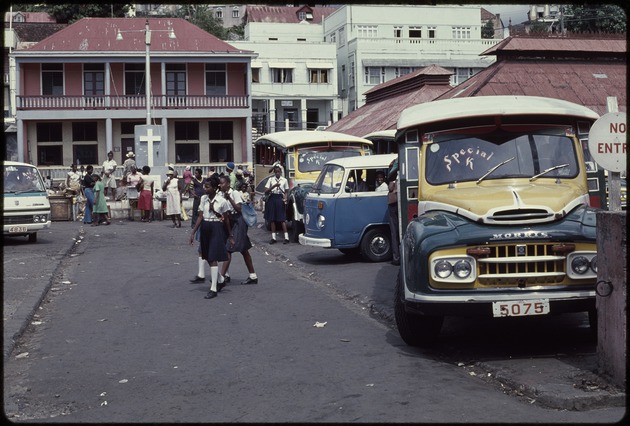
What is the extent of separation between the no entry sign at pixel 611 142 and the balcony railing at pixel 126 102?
43.5 m

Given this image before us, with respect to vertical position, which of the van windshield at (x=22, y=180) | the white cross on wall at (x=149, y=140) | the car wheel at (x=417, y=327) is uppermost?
the white cross on wall at (x=149, y=140)

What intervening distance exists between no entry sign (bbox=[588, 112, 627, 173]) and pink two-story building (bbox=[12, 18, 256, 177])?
42290 millimetres

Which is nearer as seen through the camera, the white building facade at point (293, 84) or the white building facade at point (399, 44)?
the white building facade at point (293, 84)

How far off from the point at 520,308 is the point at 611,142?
5.86 feet

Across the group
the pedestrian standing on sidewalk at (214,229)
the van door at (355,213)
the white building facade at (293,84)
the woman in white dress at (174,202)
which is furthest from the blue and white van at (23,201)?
the white building facade at (293,84)

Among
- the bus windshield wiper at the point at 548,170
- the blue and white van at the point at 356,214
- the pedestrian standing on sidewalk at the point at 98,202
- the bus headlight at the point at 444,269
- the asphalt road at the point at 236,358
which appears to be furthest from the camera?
the pedestrian standing on sidewalk at the point at 98,202

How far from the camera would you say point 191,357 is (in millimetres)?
9414

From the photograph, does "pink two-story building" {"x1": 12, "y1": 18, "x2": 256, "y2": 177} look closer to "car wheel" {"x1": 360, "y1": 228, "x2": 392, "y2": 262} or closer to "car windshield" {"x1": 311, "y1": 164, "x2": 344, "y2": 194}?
"car windshield" {"x1": 311, "y1": 164, "x2": 344, "y2": 194}

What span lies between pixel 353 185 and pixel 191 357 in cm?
914

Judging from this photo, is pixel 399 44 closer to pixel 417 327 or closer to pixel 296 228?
pixel 296 228

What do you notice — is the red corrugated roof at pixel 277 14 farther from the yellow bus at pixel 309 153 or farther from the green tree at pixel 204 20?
the yellow bus at pixel 309 153

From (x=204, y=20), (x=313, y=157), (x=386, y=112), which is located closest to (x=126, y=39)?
(x=386, y=112)

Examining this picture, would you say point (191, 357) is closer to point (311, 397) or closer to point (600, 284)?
point (311, 397)

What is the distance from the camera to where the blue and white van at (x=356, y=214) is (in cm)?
1786
